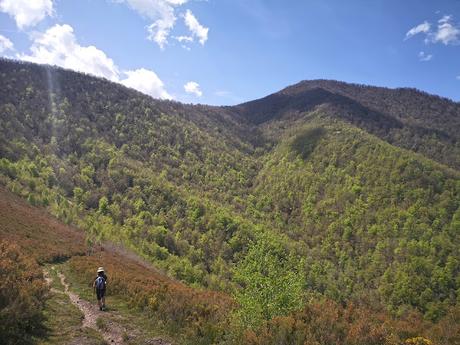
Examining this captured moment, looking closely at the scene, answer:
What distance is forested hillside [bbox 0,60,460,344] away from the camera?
248ft

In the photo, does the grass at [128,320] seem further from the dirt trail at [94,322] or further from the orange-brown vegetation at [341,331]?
the orange-brown vegetation at [341,331]

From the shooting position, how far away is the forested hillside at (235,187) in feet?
248

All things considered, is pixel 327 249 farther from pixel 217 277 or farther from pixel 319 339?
pixel 319 339

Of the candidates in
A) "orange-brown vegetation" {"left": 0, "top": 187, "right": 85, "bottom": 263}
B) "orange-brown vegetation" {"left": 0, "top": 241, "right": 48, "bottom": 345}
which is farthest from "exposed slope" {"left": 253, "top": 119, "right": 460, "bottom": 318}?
"orange-brown vegetation" {"left": 0, "top": 241, "right": 48, "bottom": 345}

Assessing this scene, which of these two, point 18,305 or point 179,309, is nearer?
point 18,305

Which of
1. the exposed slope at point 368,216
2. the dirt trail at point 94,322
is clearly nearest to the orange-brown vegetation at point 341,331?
the dirt trail at point 94,322

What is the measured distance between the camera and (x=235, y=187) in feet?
410

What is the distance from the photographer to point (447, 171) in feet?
335


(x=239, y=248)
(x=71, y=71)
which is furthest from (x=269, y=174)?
(x=71, y=71)

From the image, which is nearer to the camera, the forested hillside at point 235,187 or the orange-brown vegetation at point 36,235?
the orange-brown vegetation at point 36,235

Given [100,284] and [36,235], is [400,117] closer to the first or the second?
[36,235]

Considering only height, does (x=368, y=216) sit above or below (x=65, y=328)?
above

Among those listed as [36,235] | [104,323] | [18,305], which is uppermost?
[18,305]

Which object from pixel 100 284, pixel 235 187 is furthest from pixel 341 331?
pixel 235 187
